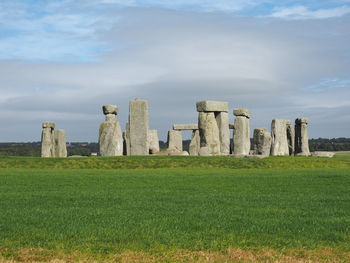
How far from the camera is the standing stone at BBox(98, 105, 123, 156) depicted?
26672 millimetres

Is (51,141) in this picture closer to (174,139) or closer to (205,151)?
(205,151)

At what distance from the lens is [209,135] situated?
27078 millimetres

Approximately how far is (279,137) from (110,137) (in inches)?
439

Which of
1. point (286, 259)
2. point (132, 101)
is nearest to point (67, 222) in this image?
point (286, 259)

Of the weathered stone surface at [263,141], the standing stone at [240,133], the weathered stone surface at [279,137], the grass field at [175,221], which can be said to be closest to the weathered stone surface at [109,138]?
the standing stone at [240,133]

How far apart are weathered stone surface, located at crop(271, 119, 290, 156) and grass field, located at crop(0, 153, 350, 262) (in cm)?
1721

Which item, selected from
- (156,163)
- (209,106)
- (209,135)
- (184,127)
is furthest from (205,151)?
(184,127)

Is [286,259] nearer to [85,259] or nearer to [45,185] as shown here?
[85,259]

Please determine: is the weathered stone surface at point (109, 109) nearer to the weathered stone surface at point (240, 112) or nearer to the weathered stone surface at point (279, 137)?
the weathered stone surface at point (240, 112)

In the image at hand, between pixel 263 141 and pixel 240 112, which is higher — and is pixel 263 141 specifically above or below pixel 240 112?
below

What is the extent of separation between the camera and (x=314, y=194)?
11352 mm

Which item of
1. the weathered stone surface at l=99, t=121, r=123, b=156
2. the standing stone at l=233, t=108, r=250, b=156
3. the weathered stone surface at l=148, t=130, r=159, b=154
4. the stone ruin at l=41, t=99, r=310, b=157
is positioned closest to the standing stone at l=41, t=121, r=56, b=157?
the stone ruin at l=41, t=99, r=310, b=157

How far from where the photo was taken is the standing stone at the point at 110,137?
87.5 ft

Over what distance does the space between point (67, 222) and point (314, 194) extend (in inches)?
240
